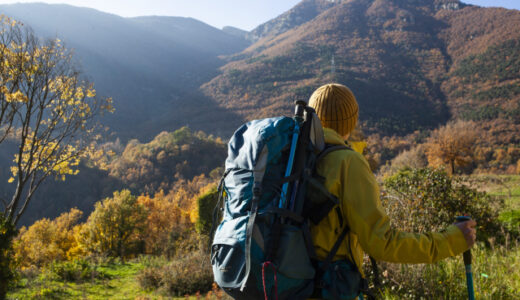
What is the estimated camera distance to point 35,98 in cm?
645

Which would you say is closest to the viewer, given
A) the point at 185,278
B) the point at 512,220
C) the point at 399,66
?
the point at 512,220


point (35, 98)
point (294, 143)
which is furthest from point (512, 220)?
point (35, 98)

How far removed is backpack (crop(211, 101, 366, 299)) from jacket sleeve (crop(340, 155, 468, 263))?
0.08 m

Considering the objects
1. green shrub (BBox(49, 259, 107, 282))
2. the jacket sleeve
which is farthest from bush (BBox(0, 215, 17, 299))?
the jacket sleeve

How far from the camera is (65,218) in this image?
53.6 meters

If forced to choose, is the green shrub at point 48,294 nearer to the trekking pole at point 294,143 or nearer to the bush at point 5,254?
the bush at point 5,254

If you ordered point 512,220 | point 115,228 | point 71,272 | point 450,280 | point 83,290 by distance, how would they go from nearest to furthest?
point 450,280
point 512,220
point 83,290
point 71,272
point 115,228

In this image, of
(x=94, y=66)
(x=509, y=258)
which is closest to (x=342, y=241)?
(x=509, y=258)

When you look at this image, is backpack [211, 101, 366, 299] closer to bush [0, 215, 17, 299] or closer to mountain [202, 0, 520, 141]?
bush [0, 215, 17, 299]

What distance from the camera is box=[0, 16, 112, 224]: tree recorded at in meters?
5.87

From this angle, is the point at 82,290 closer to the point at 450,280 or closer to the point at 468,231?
the point at 450,280

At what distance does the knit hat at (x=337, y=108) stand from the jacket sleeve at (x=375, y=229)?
0.34 meters

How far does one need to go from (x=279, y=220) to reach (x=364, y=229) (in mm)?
360

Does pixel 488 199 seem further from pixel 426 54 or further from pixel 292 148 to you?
pixel 426 54
